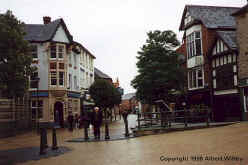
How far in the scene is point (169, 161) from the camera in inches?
307

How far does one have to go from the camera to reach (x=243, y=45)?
72.3ft

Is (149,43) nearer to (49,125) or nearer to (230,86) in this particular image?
(230,86)

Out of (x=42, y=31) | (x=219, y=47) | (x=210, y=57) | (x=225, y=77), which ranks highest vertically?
(x=42, y=31)

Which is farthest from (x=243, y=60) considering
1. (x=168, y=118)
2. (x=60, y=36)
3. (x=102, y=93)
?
(x=102, y=93)

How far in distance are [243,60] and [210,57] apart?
3.91 metres

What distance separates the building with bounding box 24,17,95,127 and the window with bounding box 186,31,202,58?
49.2 ft

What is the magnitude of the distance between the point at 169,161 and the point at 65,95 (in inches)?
1109

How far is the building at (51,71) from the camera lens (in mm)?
33812

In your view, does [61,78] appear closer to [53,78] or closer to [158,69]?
[53,78]

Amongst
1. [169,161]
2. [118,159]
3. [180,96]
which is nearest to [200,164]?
[169,161]

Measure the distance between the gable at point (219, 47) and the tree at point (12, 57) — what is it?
1512cm

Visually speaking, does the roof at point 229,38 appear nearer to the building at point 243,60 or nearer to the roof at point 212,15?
the building at point 243,60

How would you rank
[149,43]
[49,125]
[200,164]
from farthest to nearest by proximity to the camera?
[149,43], [49,125], [200,164]

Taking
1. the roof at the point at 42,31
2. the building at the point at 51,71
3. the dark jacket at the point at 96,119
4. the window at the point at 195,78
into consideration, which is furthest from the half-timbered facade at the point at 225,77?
the roof at the point at 42,31
